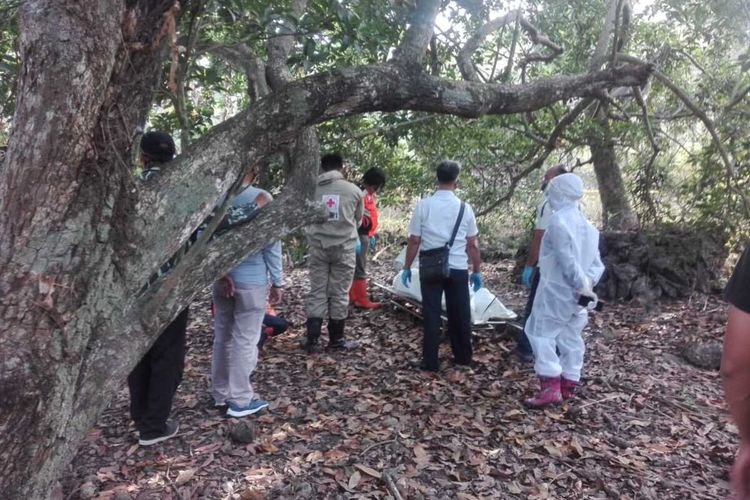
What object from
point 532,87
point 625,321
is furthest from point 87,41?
point 625,321

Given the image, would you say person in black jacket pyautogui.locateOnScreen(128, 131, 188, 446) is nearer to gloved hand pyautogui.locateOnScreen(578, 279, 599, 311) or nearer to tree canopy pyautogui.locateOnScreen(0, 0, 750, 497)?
tree canopy pyautogui.locateOnScreen(0, 0, 750, 497)

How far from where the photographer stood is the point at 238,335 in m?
4.43

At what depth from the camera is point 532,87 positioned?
4543 millimetres

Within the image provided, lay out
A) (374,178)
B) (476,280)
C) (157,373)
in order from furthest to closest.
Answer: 1. (374,178)
2. (476,280)
3. (157,373)

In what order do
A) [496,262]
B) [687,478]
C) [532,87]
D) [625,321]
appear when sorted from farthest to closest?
[496,262] < [625,321] < [532,87] < [687,478]

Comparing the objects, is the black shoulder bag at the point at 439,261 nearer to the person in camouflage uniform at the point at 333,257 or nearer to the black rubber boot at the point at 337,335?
the person in camouflage uniform at the point at 333,257

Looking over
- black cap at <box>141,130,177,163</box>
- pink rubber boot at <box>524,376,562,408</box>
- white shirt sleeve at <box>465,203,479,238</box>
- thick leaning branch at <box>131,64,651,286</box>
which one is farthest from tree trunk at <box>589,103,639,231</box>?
black cap at <box>141,130,177,163</box>

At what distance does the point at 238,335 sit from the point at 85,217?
211cm

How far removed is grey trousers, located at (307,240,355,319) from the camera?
6117 millimetres

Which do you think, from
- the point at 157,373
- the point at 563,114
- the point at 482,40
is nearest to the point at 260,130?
the point at 157,373

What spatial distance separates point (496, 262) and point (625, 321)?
4248mm

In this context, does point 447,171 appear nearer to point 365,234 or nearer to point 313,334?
point 313,334

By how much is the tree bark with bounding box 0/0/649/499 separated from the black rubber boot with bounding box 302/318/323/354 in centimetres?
318

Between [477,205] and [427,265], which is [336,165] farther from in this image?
[477,205]
